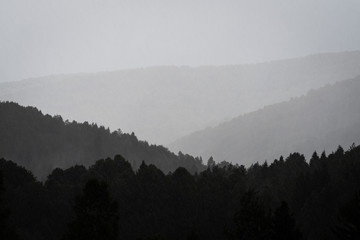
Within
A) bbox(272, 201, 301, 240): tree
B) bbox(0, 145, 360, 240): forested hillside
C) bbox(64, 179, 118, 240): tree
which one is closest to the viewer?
bbox(64, 179, 118, 240): tree

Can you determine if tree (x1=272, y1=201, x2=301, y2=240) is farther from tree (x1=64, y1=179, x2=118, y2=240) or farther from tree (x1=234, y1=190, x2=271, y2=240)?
tree (x1=64, y1=179, x2=118, y2=240)

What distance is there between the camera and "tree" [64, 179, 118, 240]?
34219 mm

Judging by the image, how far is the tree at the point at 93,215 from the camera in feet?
112

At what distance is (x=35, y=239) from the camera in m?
79.1

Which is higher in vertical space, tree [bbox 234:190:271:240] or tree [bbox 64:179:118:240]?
tree [bbox 64:179:118:240]

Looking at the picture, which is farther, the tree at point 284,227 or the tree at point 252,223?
the tree at point 252,223

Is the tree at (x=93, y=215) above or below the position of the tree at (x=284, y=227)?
above

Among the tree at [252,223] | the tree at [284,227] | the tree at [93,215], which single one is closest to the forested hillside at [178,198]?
the tree at [252,223]

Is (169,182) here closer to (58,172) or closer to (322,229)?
(58,172)

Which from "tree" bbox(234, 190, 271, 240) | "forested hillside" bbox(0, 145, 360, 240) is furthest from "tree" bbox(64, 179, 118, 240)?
"forested hillside" bbox(0, 145, 360, 240)

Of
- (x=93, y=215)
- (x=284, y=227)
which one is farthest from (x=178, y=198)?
(x=93, y=215)

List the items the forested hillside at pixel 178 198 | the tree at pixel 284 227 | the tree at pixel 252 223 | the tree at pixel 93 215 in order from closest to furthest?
the tree at pixel 93 215 < the tree at pixel 284 227 < the tree at pixel 252 223 < the forested hillside at pixel 178 198

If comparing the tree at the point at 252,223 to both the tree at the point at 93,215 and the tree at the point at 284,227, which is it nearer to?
Result: the tree at the point at 284,227

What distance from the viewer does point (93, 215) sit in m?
34.3
